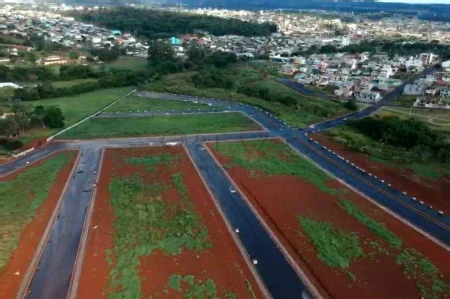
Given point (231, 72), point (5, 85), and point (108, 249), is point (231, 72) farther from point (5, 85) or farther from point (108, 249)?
point (108, 249)

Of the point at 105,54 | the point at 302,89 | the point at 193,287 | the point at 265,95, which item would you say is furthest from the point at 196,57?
the point at 193,287

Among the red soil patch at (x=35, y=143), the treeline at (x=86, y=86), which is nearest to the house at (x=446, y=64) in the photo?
the treeline at (x=86, y=86)

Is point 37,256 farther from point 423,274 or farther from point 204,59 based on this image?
point 204,59

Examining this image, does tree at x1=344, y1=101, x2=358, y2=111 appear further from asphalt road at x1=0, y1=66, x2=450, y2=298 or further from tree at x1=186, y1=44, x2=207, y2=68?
tree at x1=186, y1=44, x2=207, y2=68

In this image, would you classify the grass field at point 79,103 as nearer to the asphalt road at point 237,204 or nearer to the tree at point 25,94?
the tree at point 25,94

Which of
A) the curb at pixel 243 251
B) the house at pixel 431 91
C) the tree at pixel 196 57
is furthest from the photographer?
the tree at pixel 196 57

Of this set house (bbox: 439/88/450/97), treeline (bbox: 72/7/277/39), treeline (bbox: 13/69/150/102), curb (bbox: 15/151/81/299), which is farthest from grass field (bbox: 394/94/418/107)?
treeline (bbox: 72/7/277/39)
